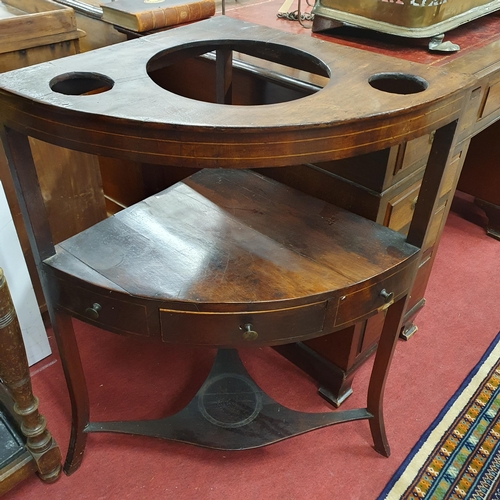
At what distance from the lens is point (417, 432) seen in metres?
1.26

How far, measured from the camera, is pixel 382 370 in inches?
43.1

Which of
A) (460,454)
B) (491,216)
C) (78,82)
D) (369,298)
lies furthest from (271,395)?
(491,216)

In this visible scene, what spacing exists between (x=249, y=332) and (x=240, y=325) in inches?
0.7

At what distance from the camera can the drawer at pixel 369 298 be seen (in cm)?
84

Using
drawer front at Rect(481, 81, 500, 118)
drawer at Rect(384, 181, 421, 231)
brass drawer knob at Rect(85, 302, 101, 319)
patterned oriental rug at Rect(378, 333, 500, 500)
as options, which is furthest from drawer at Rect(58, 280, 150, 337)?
drawer front at Rect(481, 81, 500, 118)

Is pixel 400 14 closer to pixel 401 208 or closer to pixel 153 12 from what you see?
pixel 401 208

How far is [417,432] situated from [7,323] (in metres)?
0.97

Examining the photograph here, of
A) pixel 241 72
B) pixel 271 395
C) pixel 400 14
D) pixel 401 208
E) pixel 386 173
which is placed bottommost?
pixel 271 395

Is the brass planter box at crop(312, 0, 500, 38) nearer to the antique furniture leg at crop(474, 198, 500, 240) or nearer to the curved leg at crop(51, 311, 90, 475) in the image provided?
the curved leg at crop(51, 311, 90, 475)

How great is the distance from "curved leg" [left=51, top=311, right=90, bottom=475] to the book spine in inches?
28.3

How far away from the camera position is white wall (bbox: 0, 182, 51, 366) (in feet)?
3.91

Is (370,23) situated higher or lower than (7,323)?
higher

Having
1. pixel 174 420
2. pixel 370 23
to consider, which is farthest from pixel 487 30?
pixel 174 420

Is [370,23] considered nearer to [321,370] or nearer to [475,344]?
[321,370]
